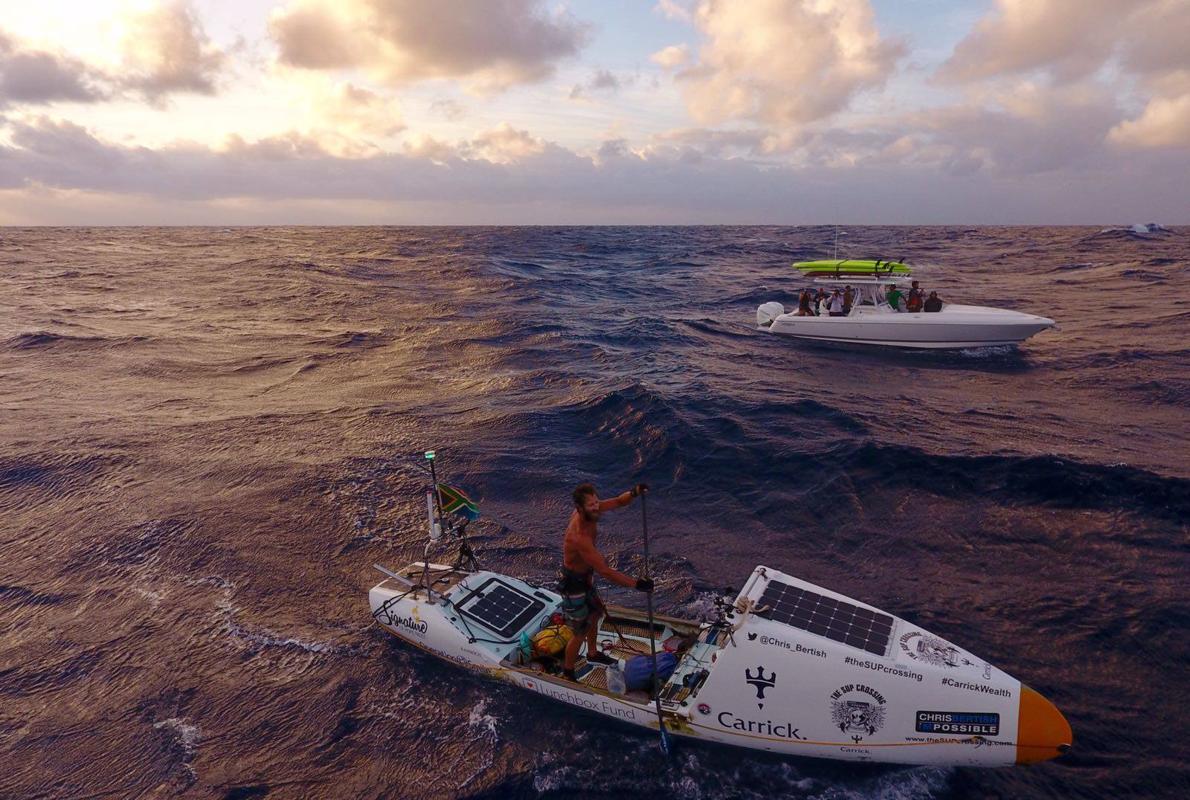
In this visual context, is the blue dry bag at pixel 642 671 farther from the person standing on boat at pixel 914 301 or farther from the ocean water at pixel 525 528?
the person standing on boat at pixel 914 301

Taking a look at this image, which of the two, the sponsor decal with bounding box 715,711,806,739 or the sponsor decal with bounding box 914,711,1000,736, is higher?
the sponsor decal with bounding box 914,711,1000,736

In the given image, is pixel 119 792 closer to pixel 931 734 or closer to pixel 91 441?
pixel 931 734

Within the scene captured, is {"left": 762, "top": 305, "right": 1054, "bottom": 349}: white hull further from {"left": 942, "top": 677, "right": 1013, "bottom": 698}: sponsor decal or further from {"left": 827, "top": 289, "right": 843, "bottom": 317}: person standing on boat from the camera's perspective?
{"left": 942, "top": 677, "right": 1013, "bottom": 698}: sponsor decal

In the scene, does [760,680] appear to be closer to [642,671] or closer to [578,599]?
[642,671]

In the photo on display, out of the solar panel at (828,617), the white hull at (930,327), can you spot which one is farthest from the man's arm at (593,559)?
the white hull at (930,327)

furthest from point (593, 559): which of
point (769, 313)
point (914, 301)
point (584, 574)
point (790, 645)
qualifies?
point (769, 313)

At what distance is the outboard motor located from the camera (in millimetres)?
30484

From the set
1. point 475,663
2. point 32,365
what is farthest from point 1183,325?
point 32,365

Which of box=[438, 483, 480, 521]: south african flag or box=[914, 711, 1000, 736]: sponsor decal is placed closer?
box=[914, 711, 1000, 736]: sponsor decal

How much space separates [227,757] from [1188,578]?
564 inches

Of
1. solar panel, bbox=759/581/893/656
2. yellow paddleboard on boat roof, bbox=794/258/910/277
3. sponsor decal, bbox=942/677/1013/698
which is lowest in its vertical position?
sponsor decal, bbox=942/677/1013/698

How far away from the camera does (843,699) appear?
6.79 m

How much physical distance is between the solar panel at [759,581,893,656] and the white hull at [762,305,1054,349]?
2055cm

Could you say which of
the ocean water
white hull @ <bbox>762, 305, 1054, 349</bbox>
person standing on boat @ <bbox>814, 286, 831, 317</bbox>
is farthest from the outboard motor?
white hull @ <bbox>762, 305, 1054, 349</bbox>
